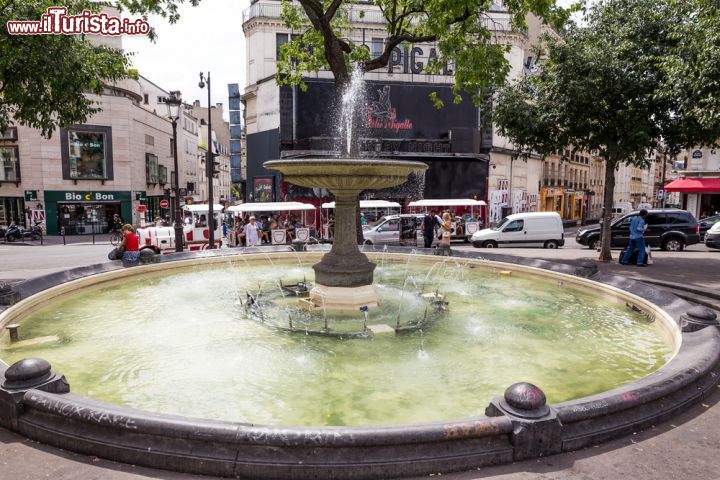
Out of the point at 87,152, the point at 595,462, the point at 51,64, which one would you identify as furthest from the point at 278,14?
the point at 595,462

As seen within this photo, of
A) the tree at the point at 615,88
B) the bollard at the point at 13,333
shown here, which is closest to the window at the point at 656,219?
the tree at the point at 615,88

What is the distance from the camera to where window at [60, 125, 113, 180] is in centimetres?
3584

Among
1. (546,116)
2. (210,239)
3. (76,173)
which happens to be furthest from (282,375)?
(76,173)

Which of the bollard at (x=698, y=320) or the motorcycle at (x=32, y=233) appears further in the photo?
the motorcycle at (x=32, y=233)

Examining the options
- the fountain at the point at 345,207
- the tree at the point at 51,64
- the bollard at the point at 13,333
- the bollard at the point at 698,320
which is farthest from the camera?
the tree at the point at 51,64

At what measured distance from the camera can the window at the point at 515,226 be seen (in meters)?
23.8

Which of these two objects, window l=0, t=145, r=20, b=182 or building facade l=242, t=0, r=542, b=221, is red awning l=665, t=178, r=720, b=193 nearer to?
building facade l=242, t=0, r=542, b=221

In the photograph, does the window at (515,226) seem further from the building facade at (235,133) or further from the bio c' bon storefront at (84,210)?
the building facade at (235,133)

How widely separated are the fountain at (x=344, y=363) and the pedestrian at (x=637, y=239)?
182 inches

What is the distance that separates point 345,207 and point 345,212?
3.5 inches

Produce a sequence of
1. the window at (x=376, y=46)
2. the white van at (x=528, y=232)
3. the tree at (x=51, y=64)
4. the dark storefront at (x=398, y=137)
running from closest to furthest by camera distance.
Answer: the tree at (x=51, y=64) → the white van at (x=528, y=232) → the dark storefront at (x=398, y=137) → the window at (x=376, y=46)

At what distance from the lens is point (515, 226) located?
23953 millimetres

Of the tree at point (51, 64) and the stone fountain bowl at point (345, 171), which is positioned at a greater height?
the tree at point (51, 64)

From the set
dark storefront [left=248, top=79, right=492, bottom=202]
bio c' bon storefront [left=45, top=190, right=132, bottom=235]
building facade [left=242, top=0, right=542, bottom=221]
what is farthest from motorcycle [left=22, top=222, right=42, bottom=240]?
dark storefront [left=248, top=79, right=492, bottom=202]
